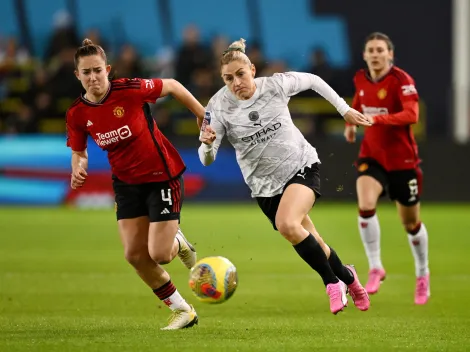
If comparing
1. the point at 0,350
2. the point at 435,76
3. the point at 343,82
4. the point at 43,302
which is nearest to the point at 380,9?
the point at 435,76

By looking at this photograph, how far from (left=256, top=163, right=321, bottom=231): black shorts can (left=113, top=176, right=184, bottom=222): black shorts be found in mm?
715

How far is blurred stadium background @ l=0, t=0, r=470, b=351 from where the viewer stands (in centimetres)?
826

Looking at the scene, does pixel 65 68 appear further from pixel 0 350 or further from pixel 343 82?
pixel 0 350

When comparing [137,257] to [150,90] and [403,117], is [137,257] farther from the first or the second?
[403,117]

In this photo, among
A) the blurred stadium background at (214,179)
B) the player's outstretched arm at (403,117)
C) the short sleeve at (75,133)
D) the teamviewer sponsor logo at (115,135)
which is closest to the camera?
the teamviewer sponsor logo at (115,135)

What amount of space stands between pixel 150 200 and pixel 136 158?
1.11 feet

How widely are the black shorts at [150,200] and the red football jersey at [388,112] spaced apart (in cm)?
266

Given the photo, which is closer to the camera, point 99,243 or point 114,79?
point 114,79

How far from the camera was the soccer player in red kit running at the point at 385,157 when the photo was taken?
392 inches

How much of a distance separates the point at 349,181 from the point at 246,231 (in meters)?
2.69

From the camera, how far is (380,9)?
25281 millimetres

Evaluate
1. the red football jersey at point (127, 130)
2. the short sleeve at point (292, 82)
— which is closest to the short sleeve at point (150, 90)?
the red football jersey at point (127, 130)

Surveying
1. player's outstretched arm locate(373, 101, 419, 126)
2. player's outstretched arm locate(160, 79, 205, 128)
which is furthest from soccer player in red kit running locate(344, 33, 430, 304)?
player's outstretched arm locate(160, 79, 205, 128)

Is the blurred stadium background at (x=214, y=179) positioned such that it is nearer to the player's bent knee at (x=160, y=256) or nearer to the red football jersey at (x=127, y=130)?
the player's bent knee at (x=160, y=256)
